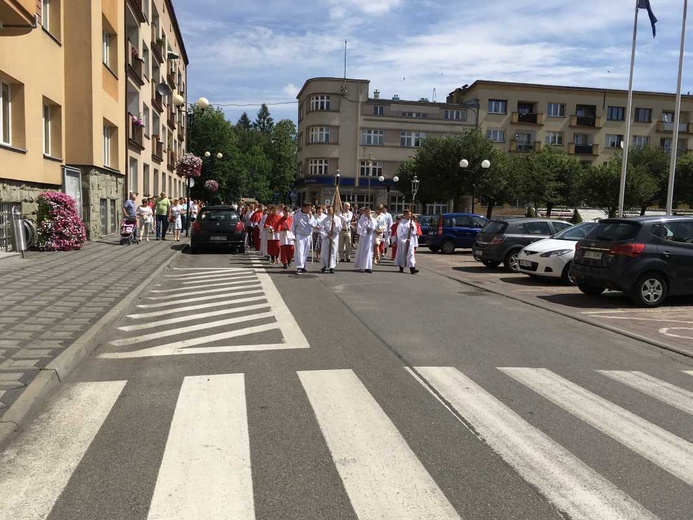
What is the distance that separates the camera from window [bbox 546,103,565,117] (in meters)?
61.6

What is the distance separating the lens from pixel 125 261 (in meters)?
15.0

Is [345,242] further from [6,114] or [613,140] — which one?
[613,140]

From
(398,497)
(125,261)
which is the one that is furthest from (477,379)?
(125,261)

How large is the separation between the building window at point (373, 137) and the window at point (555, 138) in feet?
54.9

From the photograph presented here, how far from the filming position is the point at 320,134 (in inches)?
2418

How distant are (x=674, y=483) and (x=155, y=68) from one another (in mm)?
36542

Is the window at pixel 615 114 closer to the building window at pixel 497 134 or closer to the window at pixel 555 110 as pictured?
the window at pixel 555 110

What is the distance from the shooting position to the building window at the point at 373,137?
2425 inches

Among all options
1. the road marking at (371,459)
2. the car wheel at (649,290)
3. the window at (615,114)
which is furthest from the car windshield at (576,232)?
the window at (615,114)

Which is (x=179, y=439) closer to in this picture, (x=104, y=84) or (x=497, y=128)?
(x=104, y=84)

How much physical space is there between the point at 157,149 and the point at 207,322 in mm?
28927

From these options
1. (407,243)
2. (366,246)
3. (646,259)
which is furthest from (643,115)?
(646,259)

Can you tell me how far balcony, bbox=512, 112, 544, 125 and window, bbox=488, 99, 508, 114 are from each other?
1.22 meters

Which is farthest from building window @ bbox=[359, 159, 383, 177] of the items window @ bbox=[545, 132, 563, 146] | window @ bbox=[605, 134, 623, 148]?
window @ bbox=[605, 134, 623, 148]
